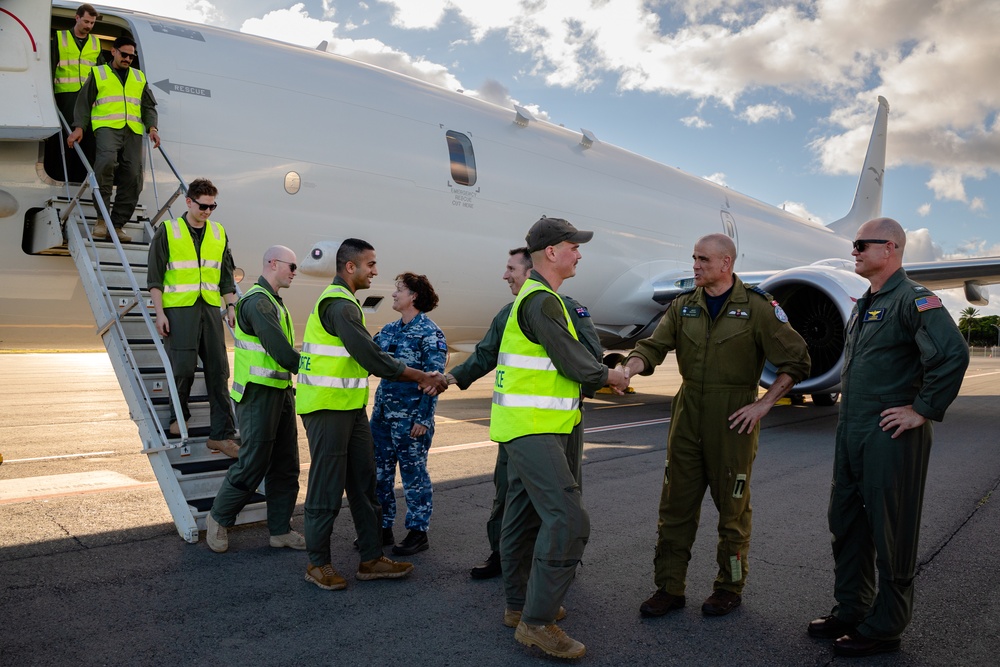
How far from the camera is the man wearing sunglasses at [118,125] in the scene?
5.56 m

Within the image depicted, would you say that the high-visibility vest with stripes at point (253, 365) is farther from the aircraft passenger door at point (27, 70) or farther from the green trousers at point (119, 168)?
the aircraft passenger door at point (27, 70)

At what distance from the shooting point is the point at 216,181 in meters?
6.48

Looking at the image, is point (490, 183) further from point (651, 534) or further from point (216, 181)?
point (651, 534)

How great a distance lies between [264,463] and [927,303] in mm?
3437

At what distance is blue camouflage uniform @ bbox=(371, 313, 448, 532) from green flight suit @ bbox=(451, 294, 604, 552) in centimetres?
56

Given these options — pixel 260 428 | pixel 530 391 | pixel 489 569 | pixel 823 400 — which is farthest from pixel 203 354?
pixel 823 400

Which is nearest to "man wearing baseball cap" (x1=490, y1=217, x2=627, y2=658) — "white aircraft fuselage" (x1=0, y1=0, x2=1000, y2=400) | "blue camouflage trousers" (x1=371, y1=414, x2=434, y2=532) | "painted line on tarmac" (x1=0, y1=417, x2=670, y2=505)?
"blue camouflage trousers" (x1=371, y1=414, x2=434, y2=532)

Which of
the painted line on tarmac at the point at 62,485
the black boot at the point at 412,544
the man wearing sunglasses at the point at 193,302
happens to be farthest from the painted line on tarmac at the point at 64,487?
the black boot at the point at 412,544

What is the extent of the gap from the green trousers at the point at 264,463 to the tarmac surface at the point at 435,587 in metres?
0.25

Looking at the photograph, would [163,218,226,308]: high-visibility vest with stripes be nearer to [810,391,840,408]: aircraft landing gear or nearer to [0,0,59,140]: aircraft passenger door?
[0,0,59,140]: aircraft passenger door

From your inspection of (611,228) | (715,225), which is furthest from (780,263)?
(611,228)

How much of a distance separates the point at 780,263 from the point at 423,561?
43.6 feet

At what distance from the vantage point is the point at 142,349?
17.7ft

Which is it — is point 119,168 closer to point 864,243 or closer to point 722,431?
point 722,431
